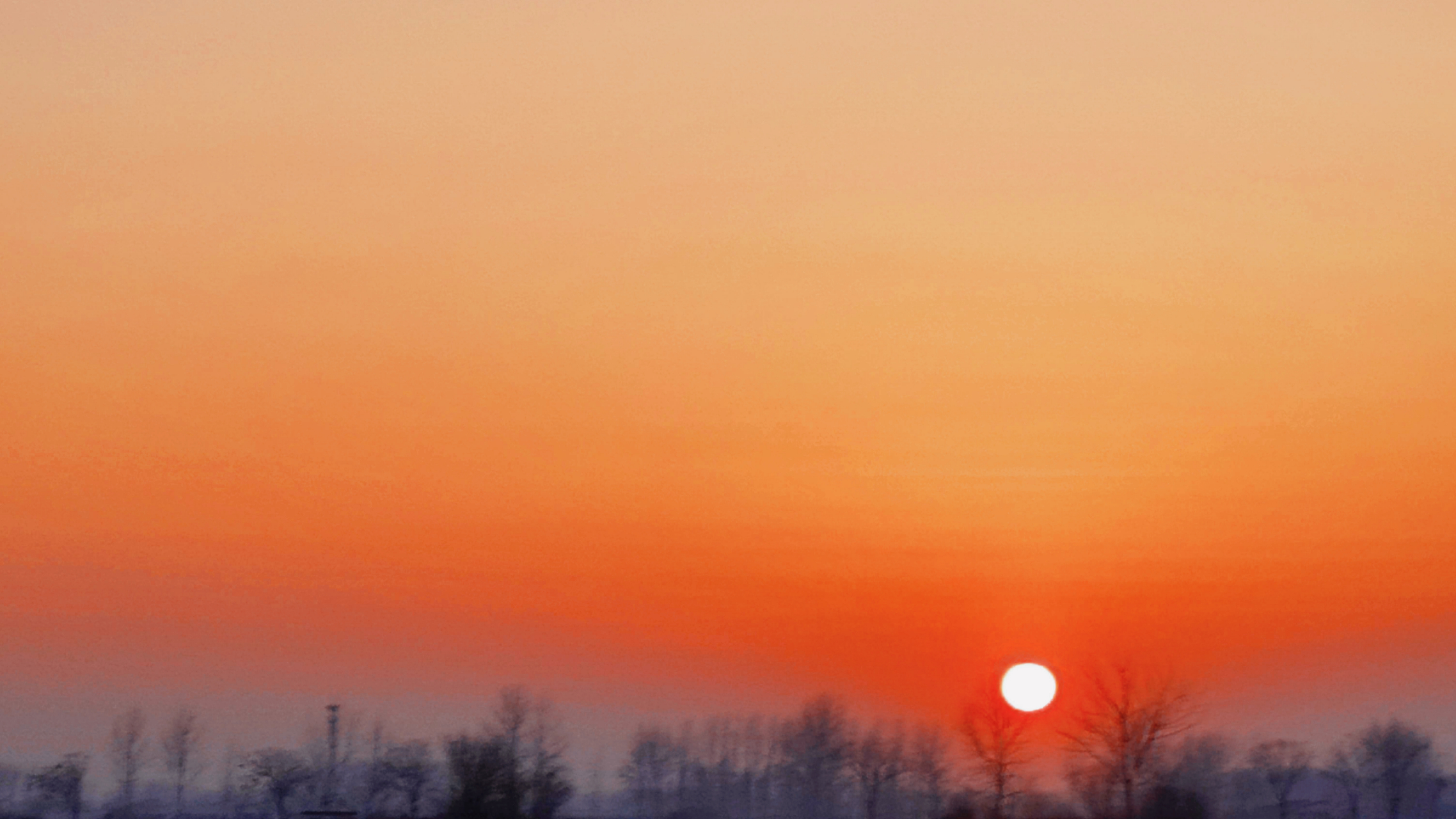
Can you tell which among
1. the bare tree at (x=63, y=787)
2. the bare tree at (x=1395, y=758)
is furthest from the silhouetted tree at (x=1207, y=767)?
the bare tree at (x=63, y=787)

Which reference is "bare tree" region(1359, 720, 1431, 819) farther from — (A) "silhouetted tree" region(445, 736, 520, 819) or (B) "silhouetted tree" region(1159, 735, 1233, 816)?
(A) "silhouetted tree" region(445, 736, 520, 819)

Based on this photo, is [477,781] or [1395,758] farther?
[1395,758]

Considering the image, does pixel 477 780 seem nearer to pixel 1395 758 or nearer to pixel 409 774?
pixel 409 774

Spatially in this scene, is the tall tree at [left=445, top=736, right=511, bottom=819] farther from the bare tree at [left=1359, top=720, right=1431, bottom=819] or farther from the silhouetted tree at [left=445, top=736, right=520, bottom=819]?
the bare tree at [left=1359, top=720, right=1431, bottom=819]

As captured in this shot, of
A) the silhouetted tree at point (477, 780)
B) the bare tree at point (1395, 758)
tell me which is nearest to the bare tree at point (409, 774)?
the silhouetted tree at point (477, 780)

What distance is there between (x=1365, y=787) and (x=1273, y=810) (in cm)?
1478

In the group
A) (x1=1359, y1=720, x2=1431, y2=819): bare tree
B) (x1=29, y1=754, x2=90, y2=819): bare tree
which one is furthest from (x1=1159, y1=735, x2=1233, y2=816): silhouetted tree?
(x1=29, y1=754, x2=90, y2=819): bare tree

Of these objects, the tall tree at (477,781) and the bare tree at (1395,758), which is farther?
the bare tree at (1395,758)

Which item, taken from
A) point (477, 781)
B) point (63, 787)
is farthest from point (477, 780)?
point (63, 787)

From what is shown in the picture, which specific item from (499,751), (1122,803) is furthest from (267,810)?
(1122,803)

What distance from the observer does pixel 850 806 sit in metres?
125

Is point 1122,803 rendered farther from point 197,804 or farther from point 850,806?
point 197,804

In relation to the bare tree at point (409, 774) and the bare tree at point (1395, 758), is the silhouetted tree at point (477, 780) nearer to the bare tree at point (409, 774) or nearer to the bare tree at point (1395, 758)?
the bare tree at point (409, 774)

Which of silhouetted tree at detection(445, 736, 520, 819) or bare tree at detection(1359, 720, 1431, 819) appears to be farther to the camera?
bare tree at detection(1359, 720, 1431, 819)
